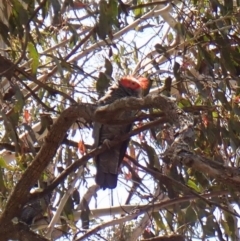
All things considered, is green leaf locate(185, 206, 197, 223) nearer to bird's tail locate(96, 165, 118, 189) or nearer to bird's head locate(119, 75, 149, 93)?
bird's tail locate(96, 165, 118, 189)

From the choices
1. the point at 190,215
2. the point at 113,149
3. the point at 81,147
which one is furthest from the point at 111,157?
the point at 190,215

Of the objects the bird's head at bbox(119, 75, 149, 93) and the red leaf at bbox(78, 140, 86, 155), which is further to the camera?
the bird's head at bbox(119, 75, 149, 93)

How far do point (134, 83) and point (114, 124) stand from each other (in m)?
1.09

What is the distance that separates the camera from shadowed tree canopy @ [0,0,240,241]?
2.90 metres

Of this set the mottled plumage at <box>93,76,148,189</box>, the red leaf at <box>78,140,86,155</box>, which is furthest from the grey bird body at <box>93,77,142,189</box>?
the red leaf at <box>78,140,86,155</box>

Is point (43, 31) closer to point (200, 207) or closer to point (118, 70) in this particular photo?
point (118, 70)

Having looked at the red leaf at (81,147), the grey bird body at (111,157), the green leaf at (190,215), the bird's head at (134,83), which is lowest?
the green leaf at (190,215)

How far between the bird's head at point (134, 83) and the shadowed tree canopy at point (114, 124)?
9 centimetres

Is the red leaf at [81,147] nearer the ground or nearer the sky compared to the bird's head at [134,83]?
nearer the ground

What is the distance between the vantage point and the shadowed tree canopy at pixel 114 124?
290 centimetres

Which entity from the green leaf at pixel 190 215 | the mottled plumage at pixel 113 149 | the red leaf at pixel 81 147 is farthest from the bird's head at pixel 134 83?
the green leaf at pixel 190 215

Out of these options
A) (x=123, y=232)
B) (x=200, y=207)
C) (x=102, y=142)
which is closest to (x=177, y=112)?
(x=200, y=207)

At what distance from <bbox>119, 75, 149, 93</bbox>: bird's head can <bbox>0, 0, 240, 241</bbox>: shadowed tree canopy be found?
0.30 feet

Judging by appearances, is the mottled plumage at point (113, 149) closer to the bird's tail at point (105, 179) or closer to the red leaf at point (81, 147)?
the bird's tail at point (105, 179)
